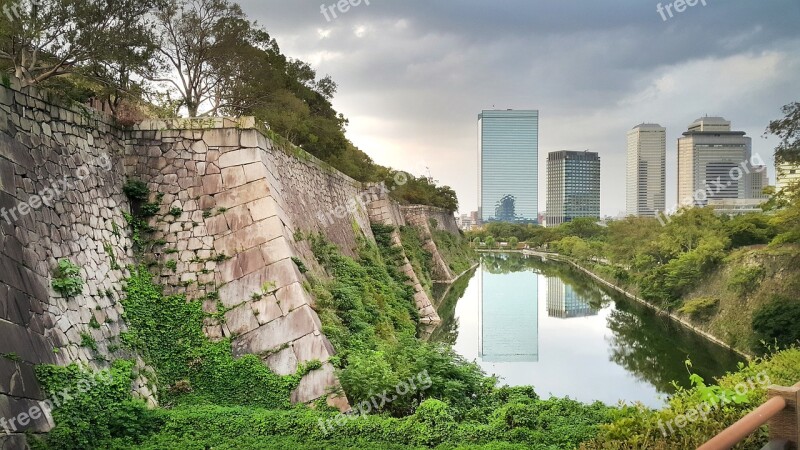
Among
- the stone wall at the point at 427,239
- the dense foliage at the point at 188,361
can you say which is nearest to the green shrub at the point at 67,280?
the dense foliage at the point at 188,361

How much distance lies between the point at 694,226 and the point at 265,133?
83.4ft

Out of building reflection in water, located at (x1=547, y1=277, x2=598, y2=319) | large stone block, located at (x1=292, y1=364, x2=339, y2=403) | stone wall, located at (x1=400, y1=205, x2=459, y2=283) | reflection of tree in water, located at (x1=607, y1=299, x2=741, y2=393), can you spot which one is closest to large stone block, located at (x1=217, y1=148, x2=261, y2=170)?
large stone block, located at (x1=292, y1=364, x2=339, y2=403)

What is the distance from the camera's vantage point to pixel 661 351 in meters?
19.4

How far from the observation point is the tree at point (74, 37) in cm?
789

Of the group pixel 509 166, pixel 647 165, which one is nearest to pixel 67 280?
pixel 647 165

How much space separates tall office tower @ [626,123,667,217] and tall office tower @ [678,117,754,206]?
68.6 feet

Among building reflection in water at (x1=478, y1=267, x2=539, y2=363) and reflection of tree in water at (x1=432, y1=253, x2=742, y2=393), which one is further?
building reflection in water at (x1=478, y1=267, x2=539, y2=363)

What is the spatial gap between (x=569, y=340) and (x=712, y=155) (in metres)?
38.5

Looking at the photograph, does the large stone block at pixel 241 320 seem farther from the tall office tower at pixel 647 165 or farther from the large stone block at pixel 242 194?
the tall office tower at pixel 647 165

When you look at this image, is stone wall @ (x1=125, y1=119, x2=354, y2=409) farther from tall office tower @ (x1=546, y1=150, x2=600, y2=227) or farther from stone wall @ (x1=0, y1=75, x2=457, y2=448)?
tall office tower @ (x1=546, y1=150, x2=600, y2=227)

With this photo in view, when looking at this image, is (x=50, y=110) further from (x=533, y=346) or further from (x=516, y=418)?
(x=533, y=346)

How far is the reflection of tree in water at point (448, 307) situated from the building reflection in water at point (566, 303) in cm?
530

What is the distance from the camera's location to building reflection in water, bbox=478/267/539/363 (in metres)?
18.4

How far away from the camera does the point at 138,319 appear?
24.1 ft
